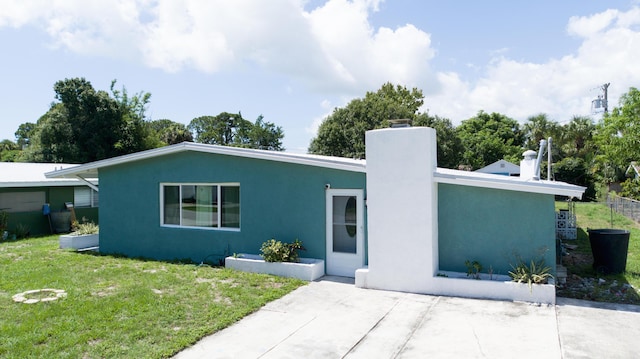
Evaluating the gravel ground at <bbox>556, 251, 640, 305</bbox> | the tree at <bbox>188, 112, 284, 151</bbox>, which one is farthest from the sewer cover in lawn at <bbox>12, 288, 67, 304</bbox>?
the tree at <bbox>188, 112, 284, 151</bbox>

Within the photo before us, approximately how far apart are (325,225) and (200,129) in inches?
2038

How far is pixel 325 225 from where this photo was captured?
9172 mm

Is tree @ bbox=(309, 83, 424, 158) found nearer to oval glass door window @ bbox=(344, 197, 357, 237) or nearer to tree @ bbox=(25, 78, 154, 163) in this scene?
tree @ bbox=(25, 78, 154, 163)

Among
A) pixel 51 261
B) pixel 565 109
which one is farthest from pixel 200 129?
pixel 51 261

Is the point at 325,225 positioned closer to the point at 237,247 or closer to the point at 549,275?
the point at 237,247

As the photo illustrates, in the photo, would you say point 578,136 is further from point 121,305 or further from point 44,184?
point 121,305

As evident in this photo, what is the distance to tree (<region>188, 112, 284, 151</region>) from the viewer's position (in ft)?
172

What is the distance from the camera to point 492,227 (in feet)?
25.9

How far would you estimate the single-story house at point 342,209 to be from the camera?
7.76 meters

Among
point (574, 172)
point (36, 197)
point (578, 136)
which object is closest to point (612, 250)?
point (36, 197)

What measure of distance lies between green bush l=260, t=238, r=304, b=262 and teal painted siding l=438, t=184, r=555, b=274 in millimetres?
2988

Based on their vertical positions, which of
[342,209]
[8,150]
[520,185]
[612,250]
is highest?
[8,150]

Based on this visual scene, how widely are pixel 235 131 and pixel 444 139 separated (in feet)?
103

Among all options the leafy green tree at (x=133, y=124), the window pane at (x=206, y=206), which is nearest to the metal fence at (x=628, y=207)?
the window pane at (x=206, y=206)
